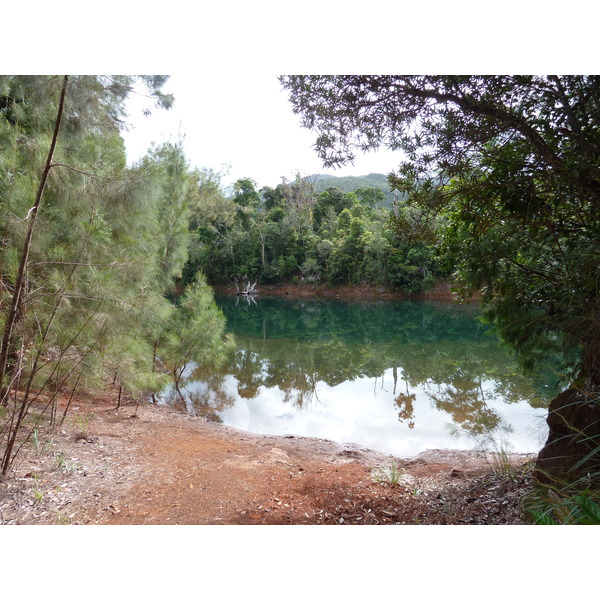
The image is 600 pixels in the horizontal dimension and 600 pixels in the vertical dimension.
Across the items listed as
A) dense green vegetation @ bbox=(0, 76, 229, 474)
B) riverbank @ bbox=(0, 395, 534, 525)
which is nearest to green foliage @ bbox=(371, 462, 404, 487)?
riverbank @ bbox=(0, 395, 534, 525)

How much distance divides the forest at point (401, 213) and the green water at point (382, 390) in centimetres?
63

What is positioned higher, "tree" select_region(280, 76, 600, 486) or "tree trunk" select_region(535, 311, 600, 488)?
"tree" select_region(280, 76, 600, 486)

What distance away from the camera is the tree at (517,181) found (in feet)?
4.56

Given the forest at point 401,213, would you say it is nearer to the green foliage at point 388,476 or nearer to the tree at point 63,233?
the tree at point 63,233

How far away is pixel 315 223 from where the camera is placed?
9547mm

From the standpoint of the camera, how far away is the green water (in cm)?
339

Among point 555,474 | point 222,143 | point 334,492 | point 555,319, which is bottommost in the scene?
point 334,492

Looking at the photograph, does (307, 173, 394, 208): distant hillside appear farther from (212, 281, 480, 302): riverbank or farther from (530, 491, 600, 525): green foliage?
(212, 281, 480, 302): riverbank

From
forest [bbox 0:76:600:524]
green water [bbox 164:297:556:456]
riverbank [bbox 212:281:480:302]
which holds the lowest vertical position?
Result: green water [bbox 164:297:556:456]

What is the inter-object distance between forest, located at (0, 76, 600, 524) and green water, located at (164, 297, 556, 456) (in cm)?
63

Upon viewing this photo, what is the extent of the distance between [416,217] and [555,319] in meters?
0.76

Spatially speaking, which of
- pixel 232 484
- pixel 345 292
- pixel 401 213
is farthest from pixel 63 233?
pixel 345 292
